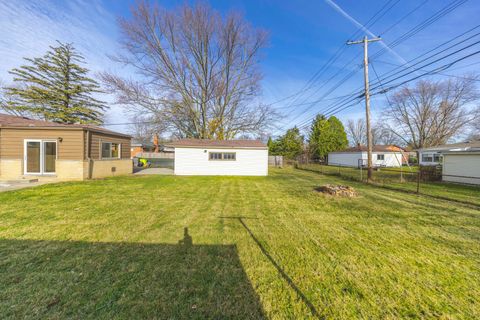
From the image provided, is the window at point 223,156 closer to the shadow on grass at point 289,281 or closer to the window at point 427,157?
the shadow on grass at point 289,281

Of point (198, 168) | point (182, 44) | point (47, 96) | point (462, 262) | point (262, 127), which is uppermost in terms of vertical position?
point (182, 44)

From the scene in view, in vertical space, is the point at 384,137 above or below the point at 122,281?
above

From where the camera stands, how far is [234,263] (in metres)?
2.63

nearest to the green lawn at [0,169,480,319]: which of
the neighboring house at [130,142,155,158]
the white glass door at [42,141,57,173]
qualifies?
the white glass door at [42,141,57,173]

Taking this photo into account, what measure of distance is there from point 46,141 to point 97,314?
11524 mm

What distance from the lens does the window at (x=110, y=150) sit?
10788 mm

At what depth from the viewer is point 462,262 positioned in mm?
2783

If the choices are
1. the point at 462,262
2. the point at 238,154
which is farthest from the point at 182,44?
the point at 462,262

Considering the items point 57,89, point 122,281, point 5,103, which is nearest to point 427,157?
point 122,281

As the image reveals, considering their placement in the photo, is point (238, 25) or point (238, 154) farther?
point (238, 25)

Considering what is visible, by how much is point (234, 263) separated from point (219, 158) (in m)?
11.1

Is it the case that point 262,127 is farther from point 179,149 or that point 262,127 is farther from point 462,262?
point 462,262

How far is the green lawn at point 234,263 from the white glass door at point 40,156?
5666mm

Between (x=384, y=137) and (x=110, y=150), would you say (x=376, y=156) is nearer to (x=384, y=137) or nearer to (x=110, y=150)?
(x=384, y=137)
